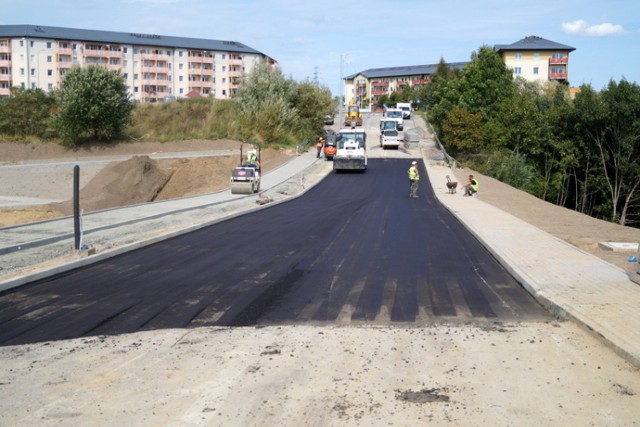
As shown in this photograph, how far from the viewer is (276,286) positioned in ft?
37.0

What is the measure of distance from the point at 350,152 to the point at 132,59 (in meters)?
75.8

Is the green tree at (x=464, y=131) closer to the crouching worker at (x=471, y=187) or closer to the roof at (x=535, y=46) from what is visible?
the crouching worker at (x=471, y=187)

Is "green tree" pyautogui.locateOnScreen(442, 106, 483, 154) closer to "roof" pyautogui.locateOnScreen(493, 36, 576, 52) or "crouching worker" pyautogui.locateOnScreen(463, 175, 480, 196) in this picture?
"crouching worker" pyautogui.locateOnScreen(463, 175, 480, 196)

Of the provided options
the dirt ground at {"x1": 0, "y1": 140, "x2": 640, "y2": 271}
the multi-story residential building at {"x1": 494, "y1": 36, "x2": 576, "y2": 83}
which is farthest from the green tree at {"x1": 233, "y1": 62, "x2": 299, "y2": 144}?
the multi-story residential building at {"x1": 494, "y1": 36, "x2": 576, "y2": 83}

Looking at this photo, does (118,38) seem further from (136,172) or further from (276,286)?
(276,286)

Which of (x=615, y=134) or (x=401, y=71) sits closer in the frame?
(x=615, y=134)

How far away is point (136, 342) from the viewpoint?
7945 mm

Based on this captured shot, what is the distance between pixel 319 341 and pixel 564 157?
46727 millimetres

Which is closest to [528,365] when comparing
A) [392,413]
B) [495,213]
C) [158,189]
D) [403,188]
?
[392,413]

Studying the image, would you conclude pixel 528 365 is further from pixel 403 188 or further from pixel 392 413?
pixel 403 188

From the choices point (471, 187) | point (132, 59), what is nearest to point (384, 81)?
point (132, 59)

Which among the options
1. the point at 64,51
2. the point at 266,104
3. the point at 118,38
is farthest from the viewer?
the point at 118,38

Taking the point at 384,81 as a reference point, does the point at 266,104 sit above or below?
below

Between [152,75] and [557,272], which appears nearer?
[557,272]
